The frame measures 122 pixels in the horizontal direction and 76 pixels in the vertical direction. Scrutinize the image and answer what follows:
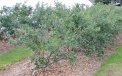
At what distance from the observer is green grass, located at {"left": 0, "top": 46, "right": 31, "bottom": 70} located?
10.5 meters

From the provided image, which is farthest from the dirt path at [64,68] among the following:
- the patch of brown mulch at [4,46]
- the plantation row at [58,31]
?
the patch of brown mulch at [4,46]

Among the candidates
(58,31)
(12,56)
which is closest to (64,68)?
(58,31)

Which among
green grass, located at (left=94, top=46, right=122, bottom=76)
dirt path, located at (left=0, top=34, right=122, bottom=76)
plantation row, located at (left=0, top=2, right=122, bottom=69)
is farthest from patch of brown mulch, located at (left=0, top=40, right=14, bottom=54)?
green grass, located at (left=94, top=46, right=122, bottom=76)

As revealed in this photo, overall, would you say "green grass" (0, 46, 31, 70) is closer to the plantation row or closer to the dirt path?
the dirt path

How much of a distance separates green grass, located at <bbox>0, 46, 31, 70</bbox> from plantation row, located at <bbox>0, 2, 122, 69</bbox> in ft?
2.78

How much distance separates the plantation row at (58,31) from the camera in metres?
8.38

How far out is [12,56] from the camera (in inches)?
443

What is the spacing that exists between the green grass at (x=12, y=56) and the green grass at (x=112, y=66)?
2717 millimetres

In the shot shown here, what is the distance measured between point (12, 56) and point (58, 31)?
270 centimetres

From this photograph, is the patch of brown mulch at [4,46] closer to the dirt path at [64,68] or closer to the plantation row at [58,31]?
the plantation row at [58,31]

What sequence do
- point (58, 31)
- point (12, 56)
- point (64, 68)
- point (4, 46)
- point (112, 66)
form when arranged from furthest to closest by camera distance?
1. point (4, 46)
2. point (12, 56)
3. point (112, 66)
4. point (64, 68)
5. point (58, 31)

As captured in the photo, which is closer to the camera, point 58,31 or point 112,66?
point 58,31

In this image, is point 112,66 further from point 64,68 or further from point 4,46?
point 4,46

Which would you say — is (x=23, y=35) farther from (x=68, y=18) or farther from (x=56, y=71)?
(x=68, y=18)
